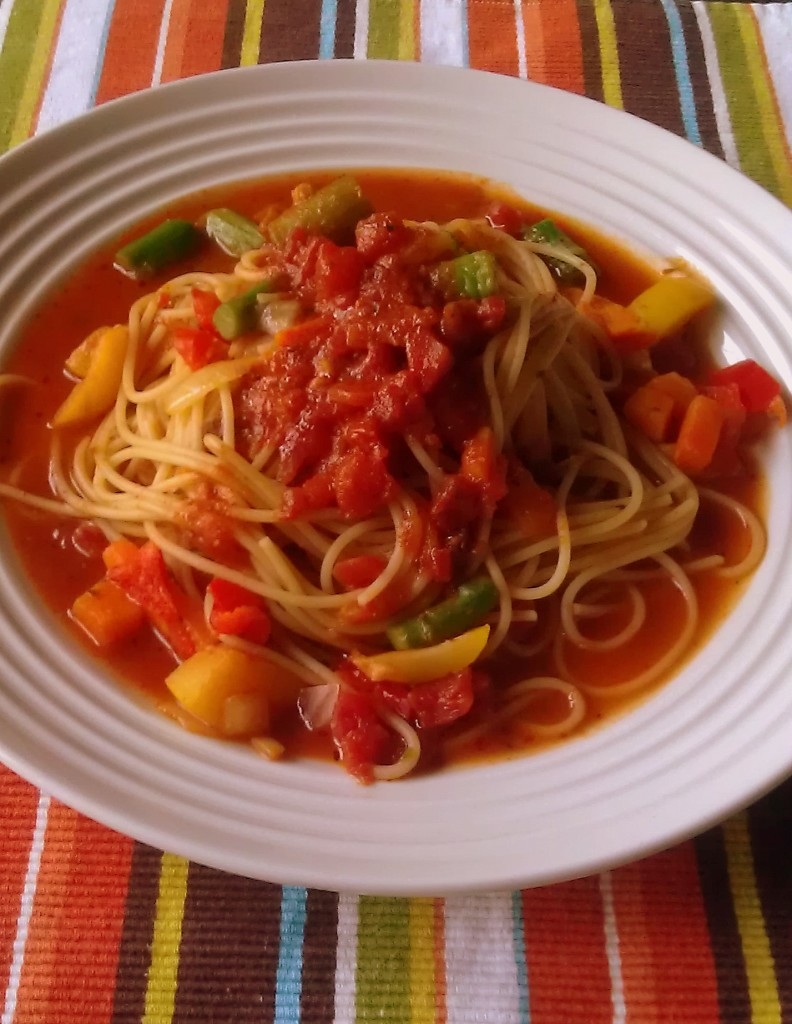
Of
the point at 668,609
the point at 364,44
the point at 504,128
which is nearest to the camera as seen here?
the point at 668,609

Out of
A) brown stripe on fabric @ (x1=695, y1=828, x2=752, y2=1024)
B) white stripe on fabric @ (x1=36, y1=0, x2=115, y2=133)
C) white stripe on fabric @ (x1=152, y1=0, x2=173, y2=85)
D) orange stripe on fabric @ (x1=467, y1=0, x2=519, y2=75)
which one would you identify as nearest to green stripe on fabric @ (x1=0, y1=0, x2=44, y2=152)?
white stripe on fabric @ (x1=36, y1=0, x2=115, y2=133)

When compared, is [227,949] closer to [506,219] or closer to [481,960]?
[481,960]

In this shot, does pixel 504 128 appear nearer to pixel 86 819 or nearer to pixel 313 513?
pixel 313 513

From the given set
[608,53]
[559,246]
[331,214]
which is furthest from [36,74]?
[608,53]

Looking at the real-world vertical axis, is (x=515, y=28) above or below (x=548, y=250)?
above

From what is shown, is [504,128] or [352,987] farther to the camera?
[504,128]

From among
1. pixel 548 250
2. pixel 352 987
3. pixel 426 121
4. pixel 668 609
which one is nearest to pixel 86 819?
pixel 352 987

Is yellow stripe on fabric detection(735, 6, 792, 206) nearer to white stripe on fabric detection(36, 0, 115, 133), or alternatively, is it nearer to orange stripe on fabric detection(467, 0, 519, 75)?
orange stripe on fabric detection(467, 0, 519, 75)
